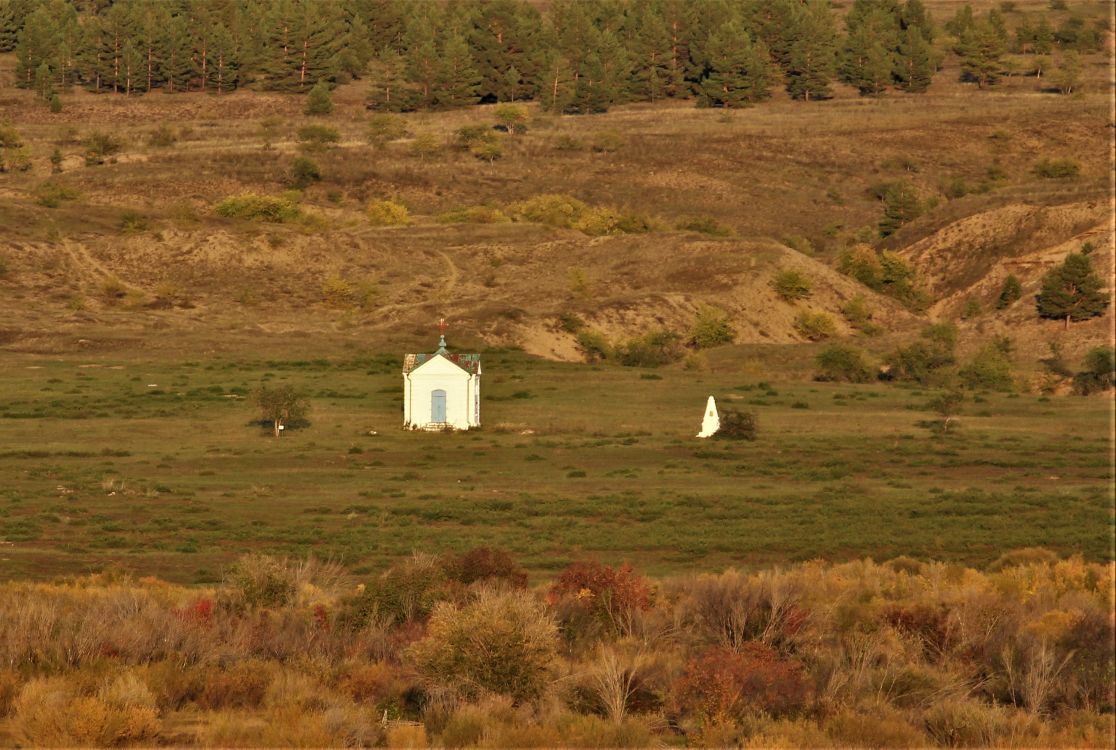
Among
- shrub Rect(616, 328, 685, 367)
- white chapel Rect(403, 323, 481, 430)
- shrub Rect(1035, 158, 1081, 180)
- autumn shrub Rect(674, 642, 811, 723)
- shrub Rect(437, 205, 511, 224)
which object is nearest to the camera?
autumn shrub Rect(674, 642, 811, 723)

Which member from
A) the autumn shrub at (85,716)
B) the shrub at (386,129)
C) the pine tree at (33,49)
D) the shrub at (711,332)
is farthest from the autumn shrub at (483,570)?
the pine tree at (33,49)

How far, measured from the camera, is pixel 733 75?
479 feet

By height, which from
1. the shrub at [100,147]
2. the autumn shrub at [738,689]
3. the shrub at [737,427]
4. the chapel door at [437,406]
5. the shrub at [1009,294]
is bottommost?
the autumn shrub at [738,689]

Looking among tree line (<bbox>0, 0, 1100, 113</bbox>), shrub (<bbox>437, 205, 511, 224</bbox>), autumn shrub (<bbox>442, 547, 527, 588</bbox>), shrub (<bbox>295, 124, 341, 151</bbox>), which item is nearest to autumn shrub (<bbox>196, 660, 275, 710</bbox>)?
autumn shrub (<bbox>442, 547, 527, 588</bbox>)

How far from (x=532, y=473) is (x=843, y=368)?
23744 millimetres

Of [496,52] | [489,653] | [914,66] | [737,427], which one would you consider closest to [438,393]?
[737,427]

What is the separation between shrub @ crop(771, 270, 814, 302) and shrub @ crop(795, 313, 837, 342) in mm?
2818

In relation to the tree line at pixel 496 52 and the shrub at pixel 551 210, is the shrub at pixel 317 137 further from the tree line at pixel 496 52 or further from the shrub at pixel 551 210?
the shrub at pixel 551 210

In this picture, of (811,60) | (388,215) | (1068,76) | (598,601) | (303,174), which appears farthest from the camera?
(811,60)

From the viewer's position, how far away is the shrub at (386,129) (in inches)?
5022

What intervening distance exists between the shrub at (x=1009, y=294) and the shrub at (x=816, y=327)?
9.61m

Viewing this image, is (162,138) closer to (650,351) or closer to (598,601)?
(650,351)

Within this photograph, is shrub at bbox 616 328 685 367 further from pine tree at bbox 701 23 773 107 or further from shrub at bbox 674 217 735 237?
pine tree at bbox 701 23 773 107

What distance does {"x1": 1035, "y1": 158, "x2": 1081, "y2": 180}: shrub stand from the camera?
114m
